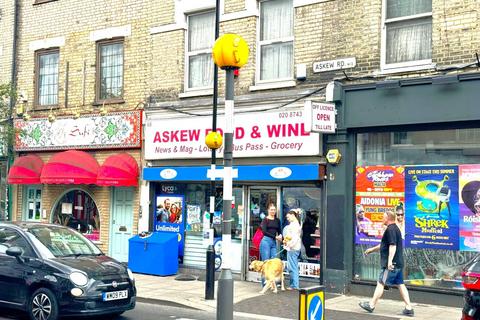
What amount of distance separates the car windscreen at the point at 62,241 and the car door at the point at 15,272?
0.26 meters

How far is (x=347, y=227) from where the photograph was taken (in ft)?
41.6

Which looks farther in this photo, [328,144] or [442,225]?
[328,144]

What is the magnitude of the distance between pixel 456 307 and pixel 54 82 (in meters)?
13.0

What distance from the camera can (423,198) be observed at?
39.0 ft

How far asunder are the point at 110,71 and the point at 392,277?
33.3 feet

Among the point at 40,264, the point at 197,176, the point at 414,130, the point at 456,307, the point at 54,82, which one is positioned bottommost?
the point at 456,307

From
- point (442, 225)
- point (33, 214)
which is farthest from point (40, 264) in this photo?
point (33, 214)

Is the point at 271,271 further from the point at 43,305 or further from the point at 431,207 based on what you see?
the point at 43,305

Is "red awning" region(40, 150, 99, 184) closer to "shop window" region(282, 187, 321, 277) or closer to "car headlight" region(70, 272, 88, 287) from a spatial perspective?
"shop window" region(282, 187, 321, 277)

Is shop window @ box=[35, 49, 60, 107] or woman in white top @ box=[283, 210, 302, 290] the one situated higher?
shop window @ box=[35, 49, 60, 107]

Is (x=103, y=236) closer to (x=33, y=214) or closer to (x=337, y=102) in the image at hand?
(x=33, y=214)

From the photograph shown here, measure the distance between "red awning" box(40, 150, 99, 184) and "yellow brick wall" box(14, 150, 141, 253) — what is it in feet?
1.57

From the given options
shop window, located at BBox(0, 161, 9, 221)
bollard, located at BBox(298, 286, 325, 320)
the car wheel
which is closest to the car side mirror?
the car wheel

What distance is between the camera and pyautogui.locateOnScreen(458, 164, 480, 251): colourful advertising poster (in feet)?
36.9
